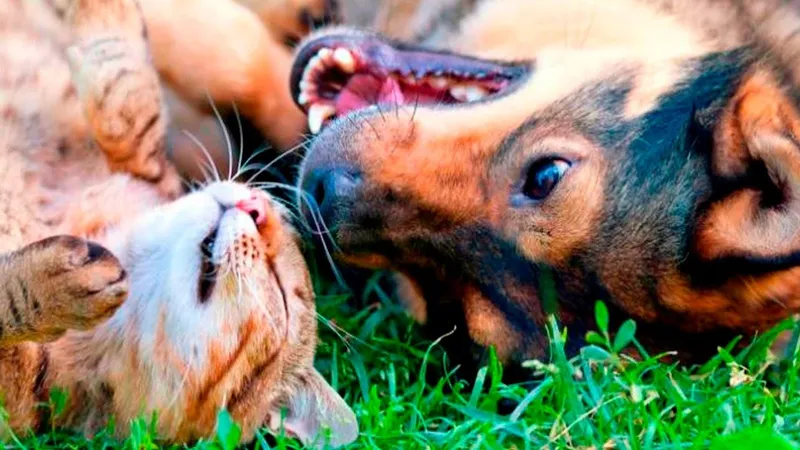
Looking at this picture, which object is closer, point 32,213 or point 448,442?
point 448,442

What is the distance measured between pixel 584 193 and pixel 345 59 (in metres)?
0.98

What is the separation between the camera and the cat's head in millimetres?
3766

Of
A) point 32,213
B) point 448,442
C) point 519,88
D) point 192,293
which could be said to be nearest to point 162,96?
point 32,213

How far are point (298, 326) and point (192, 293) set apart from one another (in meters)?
0.37

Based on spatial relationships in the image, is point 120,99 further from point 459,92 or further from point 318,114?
point 459,92

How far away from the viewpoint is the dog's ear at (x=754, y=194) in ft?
12.0

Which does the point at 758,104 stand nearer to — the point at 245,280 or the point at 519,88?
the point at 519,88

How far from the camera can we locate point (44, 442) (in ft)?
12.2

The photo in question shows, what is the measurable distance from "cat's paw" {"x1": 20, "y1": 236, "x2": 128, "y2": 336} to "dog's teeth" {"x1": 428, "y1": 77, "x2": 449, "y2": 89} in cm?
129

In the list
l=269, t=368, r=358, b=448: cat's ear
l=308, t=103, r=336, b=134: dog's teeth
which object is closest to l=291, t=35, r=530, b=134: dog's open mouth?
l=308, t=103, r=336, b=134: dog's teeth

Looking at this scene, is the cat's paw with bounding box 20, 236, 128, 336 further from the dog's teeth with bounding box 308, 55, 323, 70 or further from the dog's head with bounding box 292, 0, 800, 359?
the dog's teeth with bounding box 308, 55, 323, 70

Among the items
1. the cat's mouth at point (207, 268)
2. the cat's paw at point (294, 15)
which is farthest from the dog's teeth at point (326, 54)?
the cat's mouth at point (207, 268)

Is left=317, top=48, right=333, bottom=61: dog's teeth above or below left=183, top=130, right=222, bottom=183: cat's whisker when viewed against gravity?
above

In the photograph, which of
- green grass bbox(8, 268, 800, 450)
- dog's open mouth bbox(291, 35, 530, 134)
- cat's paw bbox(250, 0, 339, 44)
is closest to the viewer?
green grass bbox(8, 268, 800, 450)
